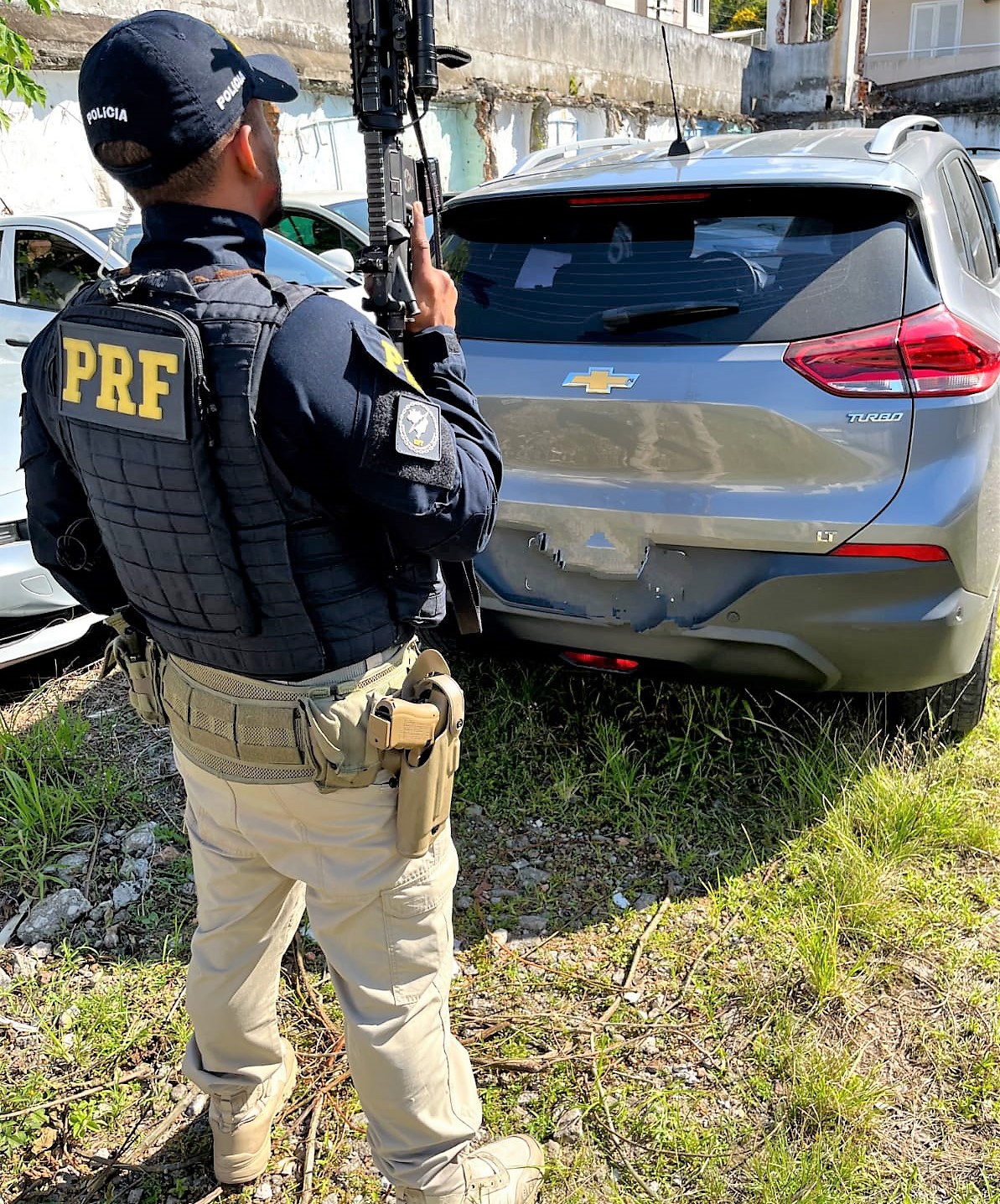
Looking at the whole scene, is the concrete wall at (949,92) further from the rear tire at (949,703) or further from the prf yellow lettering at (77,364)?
the prf yellow lettering at (77,364)

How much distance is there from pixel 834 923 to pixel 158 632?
1600mm

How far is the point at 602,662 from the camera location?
265 centimetres

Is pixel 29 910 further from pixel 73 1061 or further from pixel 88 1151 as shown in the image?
pixel 88 1151

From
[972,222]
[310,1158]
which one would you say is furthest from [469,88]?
[310,1158]

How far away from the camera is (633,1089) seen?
6.53ft

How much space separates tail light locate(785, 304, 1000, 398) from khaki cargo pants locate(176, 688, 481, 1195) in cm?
136

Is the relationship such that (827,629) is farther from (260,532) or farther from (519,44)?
(519,44)

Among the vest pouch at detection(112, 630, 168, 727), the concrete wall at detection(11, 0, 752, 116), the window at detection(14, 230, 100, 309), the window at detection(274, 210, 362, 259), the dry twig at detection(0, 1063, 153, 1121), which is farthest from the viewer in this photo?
the concrete wall at detection(11, 0, 752, 116)

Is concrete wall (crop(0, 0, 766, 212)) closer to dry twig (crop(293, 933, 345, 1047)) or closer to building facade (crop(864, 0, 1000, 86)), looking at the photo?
dry twig (crop(293, 933, 345, 1047))

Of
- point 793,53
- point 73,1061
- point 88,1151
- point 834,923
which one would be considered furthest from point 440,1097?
point 793,53

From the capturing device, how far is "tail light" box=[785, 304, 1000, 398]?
2225 mm

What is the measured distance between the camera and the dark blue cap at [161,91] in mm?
1278

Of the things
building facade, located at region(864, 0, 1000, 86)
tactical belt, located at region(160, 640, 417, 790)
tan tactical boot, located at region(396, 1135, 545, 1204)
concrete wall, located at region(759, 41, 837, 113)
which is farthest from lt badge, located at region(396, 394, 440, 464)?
building facade, located at region(864, 0, 1000, 86)

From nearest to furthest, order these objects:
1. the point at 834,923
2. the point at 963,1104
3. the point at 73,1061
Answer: the point at 963,1104, the point at 73,1061, the point at 834,923
